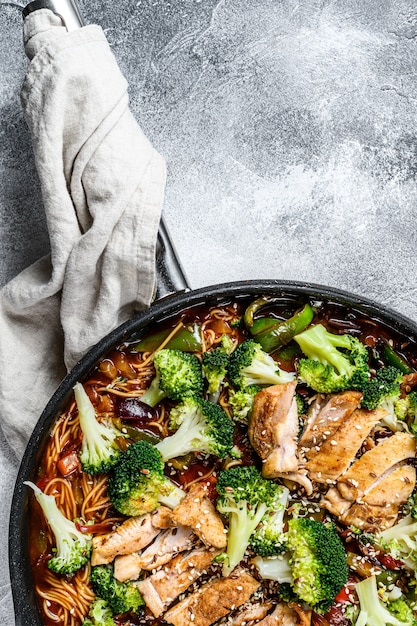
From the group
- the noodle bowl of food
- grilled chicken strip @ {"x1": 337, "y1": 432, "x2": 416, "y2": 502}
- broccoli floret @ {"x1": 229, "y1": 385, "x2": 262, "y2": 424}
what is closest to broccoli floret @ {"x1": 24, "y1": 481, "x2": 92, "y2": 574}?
the noodle bowl of food

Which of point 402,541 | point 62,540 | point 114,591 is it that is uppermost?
point 62,540

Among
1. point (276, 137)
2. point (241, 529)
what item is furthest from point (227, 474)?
point (276, 137)

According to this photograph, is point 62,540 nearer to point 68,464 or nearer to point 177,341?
point 68,464

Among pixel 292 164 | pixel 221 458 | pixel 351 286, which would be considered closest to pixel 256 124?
pixel 292 164

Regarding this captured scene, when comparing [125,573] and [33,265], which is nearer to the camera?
[125,573]

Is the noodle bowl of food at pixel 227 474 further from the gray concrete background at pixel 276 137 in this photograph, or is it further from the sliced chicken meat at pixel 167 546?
the gray concrete background at pixel 276 137

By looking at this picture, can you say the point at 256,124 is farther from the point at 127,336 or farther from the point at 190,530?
the point at 190,530
